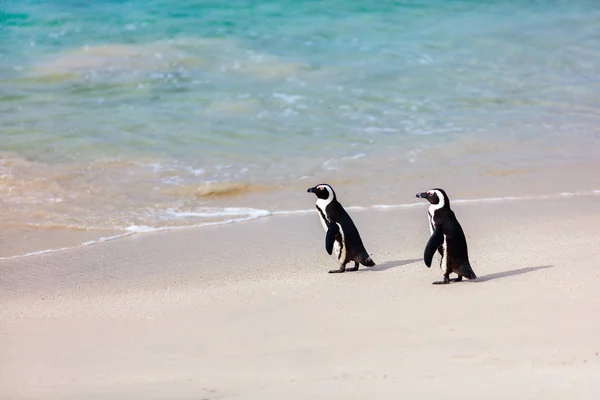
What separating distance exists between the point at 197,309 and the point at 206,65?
8.20 meters

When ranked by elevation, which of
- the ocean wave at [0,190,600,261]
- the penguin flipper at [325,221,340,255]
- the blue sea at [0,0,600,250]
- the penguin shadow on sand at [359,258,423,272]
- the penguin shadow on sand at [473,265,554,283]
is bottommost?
the blue sea at [0,0,600,250]

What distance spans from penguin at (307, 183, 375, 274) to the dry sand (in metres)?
0.17

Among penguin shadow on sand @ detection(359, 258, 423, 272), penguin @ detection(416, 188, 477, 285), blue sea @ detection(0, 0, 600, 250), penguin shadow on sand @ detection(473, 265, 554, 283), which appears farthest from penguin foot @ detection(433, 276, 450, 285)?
Result: blue sea @ detection(0, 0, 600, 250)

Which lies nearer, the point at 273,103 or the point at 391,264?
the point at 391,264

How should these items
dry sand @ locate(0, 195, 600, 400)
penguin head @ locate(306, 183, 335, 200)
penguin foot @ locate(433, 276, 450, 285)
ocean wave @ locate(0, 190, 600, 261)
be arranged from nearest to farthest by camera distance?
1. dry sand @ locate(0, 195, 600, 400)
2. penguin foot @ locate(433, 276, 450, 285)
3. penguin head @ locate(306, 183, 335, 200)
4. ocean wave @ locate(0, 190, 600, 261)

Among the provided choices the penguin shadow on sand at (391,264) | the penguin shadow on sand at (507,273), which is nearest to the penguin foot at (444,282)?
the penguin shadow on sand at (507,273)

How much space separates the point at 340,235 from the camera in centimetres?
593

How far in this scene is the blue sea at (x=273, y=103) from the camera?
27.7 feet

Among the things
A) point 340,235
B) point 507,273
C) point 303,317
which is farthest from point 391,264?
point 303,317

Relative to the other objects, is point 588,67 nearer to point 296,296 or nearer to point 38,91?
point 38,91

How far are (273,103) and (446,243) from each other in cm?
613

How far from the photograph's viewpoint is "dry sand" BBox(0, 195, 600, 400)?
12.9 ft

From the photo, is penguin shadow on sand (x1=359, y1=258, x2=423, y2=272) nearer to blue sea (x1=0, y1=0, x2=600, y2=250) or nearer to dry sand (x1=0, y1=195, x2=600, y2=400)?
dry sand (x1=0, y1=195, x2=600, y2=400)

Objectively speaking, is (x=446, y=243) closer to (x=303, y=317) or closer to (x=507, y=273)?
(x=507, y=273)
